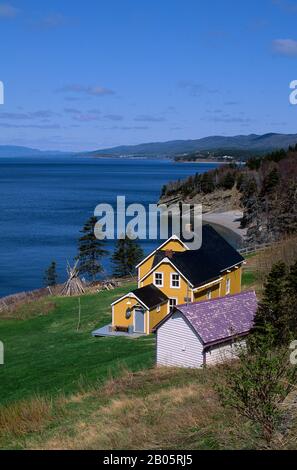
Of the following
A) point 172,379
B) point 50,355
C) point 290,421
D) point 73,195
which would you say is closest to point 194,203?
point 73,195

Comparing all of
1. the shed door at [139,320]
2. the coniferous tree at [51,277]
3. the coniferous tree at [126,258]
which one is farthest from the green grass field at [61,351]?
the coniferous tree at [126,258]

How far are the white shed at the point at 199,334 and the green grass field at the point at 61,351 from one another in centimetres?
116

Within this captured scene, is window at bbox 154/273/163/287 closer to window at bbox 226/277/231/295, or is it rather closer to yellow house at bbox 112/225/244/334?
yellow house at bbox 112/225/244/334

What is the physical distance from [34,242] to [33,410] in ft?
198

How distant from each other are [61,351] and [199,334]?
8.95 meters

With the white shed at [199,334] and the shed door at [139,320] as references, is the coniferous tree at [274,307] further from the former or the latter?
the shed door at [139,320]

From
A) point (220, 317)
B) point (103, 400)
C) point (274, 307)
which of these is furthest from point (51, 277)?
point (103, 400)

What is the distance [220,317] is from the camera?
23.0 m

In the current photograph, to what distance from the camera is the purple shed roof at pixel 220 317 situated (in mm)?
21969

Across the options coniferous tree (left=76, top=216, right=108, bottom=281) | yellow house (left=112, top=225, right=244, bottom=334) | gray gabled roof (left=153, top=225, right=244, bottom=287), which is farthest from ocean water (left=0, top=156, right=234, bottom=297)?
gray gabled roof (left=153, top=225, right=244, bottom=287)
